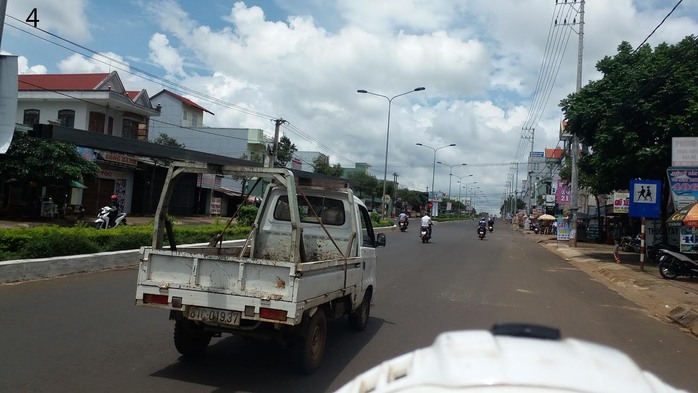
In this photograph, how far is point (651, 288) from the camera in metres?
13.5

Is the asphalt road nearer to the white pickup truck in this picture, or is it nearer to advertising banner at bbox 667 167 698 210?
the white pickup truck

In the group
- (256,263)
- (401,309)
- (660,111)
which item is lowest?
(401,309)

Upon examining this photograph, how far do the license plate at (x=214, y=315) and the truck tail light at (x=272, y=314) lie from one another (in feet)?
0.84

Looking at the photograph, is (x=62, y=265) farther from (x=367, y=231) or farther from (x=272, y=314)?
(x=272, y=314)

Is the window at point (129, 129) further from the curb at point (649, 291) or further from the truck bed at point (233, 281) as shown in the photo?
the truck bed at point (233, 281)

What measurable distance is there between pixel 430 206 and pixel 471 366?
92.0m

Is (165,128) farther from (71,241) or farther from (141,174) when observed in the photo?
(71,241)

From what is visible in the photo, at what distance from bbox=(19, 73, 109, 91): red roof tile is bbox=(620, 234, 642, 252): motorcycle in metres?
31.4

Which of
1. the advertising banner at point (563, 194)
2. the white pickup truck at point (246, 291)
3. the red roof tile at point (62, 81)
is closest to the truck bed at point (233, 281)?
the white pickup truck at point (246, 291)

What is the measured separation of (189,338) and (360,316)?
2490mm

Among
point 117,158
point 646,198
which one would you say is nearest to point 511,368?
point 646,198

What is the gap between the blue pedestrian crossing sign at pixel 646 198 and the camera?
16344 mm

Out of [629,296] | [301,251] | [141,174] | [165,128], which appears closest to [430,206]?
[165,128]

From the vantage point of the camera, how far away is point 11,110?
970 centimetres
